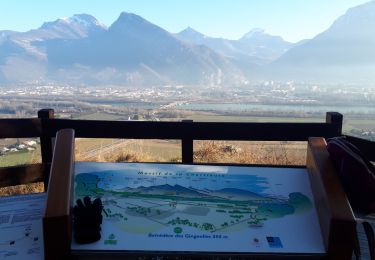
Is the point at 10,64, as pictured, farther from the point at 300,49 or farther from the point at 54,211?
the point at 54,211

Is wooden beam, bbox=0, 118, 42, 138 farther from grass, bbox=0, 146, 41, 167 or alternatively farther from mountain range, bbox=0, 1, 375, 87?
mountain range, bbox=0, 1, 375, 87

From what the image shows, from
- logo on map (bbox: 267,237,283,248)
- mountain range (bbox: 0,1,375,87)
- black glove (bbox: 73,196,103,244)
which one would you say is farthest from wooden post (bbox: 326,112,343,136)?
mountain range (bbox: 0,1,375,87)

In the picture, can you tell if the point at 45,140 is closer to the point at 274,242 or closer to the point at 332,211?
the point at 274,242

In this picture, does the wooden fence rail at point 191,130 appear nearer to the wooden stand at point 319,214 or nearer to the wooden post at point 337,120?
the wooden post at point 337,120

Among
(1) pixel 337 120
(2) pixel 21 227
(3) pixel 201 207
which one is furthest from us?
(1) pixel 337 120

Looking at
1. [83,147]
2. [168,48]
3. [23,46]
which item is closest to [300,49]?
[168,48]

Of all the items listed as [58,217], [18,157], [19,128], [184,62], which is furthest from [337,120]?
[184,62]
